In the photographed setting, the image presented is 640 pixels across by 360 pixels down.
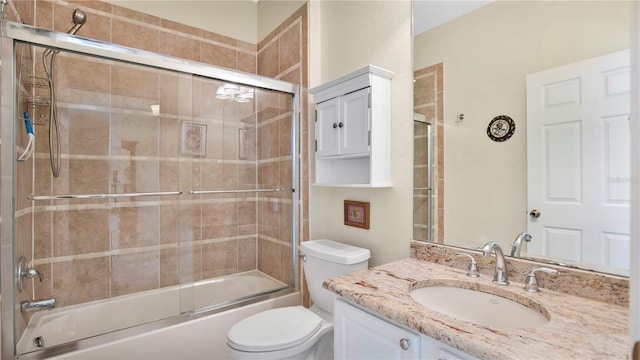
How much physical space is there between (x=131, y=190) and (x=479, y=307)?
2.06 m

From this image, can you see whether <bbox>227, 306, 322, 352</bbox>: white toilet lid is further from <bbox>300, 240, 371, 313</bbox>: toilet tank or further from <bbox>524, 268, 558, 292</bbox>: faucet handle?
<bbox>524, 268, 558, 292</bbox>: faucet handle

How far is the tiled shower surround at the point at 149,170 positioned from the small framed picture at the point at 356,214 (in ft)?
1.23

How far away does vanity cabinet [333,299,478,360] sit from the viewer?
0.85 meters

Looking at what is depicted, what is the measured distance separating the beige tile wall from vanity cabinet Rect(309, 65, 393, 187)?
0.18m

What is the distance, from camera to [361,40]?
6.00ft

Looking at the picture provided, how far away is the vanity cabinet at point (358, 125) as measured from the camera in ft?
5.17

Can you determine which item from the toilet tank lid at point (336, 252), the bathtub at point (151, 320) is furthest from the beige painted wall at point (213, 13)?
the bathtub at point (151, 320)

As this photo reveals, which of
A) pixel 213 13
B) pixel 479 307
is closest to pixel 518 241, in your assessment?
pixel 479 307

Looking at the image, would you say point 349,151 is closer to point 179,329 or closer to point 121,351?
point 179,329

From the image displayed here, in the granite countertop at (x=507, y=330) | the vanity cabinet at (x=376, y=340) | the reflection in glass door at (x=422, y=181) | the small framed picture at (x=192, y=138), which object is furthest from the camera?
the small framed picture at (x=192, y=138)

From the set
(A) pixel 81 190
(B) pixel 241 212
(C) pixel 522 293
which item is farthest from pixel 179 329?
(C) pixel 522 293

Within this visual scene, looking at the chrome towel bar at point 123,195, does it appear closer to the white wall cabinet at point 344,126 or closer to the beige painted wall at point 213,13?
the white wall cabinet at point 344,126

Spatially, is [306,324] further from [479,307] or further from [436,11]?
[436,11]

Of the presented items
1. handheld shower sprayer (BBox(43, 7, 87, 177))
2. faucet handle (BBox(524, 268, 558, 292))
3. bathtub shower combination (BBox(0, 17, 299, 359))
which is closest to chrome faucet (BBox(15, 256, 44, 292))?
bathtub shower combination (BBox(0, 17, 299, 359))
